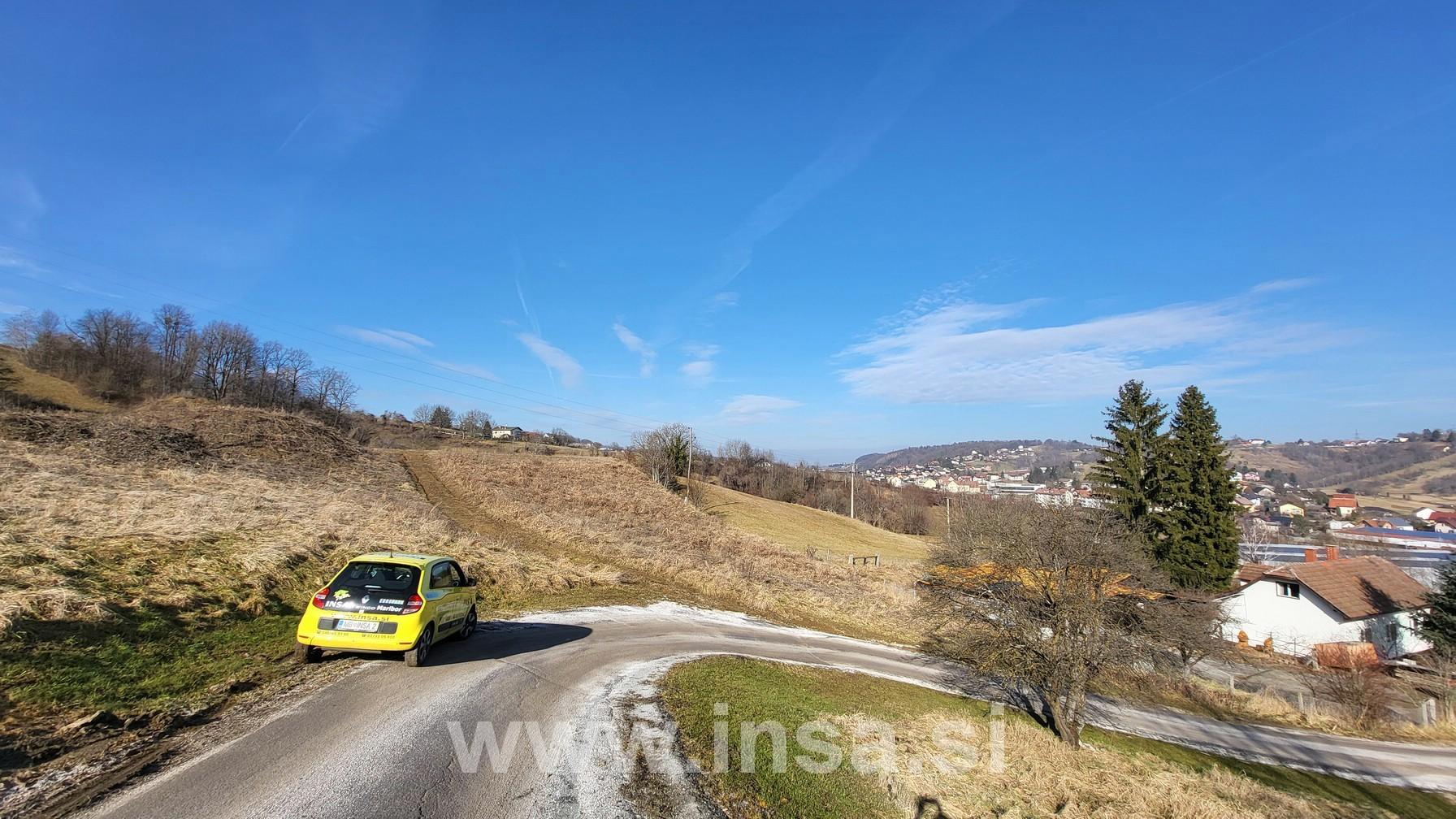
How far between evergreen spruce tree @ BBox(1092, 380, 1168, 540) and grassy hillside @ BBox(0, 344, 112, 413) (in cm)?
6982

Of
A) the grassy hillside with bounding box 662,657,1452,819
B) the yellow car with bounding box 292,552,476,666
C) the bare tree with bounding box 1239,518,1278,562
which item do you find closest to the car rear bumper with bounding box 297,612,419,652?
the yellow car with bounding box 292,552,476,666

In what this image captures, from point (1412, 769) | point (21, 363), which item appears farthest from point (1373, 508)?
point (21, 363)

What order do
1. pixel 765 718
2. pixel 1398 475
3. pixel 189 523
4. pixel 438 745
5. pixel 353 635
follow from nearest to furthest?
pixel 438 745, pixel 353 635, pixel 765 718, pixel 189 523, pixel 1398 475

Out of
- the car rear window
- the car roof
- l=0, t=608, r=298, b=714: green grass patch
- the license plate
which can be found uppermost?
the car roof

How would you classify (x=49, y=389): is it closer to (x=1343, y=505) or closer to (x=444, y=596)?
(x=444, y=596)

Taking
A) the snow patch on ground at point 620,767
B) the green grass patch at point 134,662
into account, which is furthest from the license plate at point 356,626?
the snow patch on ground at point 620,767

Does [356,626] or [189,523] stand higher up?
[189,523]

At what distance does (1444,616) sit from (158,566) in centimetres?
5564

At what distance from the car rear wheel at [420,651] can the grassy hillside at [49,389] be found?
50472 millimetres

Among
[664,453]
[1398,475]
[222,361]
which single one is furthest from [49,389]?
[1398,475]

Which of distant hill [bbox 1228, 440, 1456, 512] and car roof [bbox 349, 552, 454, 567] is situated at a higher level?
distant hill [bbox 1228, 440, 1456, 512]

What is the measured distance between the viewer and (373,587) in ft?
33.6

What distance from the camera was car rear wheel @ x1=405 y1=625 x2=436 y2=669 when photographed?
33.9 feet

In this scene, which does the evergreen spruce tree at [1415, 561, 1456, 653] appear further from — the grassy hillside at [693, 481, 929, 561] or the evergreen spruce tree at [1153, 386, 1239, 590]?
the grassy hillside at [693, 481, 929, 561]
